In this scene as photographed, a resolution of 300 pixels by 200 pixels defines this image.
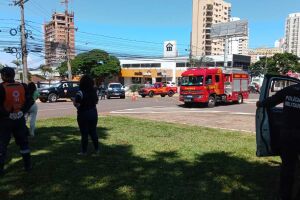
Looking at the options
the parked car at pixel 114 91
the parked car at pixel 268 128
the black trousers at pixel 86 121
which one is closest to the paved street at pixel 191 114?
the black trousers at pixel 86 121

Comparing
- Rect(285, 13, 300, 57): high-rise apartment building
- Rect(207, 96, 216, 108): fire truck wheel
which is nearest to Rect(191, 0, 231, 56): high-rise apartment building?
Rect(285, 13, 300, 57): high-rise apartment building

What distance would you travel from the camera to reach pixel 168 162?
6918 mm

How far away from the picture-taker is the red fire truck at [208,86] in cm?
2323

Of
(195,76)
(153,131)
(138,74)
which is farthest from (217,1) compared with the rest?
(153,131)

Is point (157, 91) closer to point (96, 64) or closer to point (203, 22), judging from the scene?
point (96, 64)

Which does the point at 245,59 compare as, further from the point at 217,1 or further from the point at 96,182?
the point at 96,182

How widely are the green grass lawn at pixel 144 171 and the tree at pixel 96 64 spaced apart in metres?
58.3

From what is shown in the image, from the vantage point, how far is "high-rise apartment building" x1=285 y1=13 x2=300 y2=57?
100062mm

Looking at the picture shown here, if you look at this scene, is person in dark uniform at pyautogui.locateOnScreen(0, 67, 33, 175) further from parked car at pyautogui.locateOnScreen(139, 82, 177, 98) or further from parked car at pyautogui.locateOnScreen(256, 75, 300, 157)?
parked car at pyautogui.locateOnScreen(139, 82, 177, 98)

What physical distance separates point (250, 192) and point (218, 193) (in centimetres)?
49

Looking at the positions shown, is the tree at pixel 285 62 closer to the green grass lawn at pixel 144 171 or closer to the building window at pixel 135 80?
the building window at pixel 135 80

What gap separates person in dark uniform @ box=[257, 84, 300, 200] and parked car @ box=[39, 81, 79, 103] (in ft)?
87.2

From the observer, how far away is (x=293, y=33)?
333 feet

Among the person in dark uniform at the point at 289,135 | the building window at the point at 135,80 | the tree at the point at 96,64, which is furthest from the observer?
the building window at the point at 135,80
